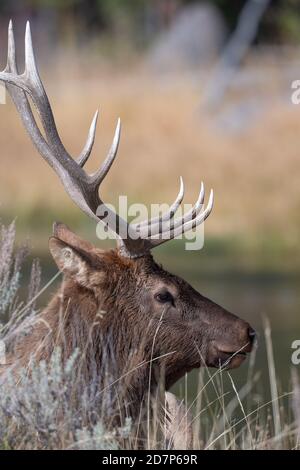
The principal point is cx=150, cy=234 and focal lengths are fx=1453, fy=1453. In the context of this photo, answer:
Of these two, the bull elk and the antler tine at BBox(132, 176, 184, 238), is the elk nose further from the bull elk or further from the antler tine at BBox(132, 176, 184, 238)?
the antler tine at BBox(132, 176, 184, 238)

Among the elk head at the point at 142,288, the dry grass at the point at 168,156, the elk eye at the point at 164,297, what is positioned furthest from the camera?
the dry grass at the point at 168,156

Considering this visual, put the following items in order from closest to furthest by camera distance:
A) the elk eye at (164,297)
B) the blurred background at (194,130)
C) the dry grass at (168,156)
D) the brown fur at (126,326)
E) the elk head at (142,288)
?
1. the brown fur at (126,326)
2. the elk head at (142,288)
3. the elk eye at (164,297)
4. the blurred background at (194,130)
5. the dry grass at (168,156)

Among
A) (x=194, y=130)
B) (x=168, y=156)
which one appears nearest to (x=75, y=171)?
(x=168, y=156)

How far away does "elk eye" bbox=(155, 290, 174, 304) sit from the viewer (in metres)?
7.25

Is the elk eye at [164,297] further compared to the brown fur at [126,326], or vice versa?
the elk eye at [164,297]

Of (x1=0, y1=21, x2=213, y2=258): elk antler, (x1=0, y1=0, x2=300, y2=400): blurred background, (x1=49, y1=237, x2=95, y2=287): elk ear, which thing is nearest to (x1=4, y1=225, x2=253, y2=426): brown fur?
(x1=49, y1=237, x2=95, y2=287): elk ear

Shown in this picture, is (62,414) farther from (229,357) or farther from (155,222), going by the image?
(155,222)

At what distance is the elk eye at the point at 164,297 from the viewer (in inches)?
286

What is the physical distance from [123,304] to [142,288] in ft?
0.47

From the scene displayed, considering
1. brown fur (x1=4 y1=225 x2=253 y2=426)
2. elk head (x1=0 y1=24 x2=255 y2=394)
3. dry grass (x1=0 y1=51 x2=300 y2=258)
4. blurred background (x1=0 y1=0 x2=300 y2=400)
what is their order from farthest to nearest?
dry grass (x1=0 y1=51 x2=300 y2=258) < blurred background (x1=0 y1=0 x2=300 y2=400) < elk head (x1=0 y1=24 x2=255 y2=394) < brown fur (x1=4 y1=225 x2=253 y2=426)

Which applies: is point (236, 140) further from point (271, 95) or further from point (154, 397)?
point (154, 397)

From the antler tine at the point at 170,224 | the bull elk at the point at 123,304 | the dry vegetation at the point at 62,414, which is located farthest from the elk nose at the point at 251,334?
the antler tine at the point at 170,224

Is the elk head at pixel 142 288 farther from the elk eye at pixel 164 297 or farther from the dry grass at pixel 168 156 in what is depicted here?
the dry grass at pixel 168 156

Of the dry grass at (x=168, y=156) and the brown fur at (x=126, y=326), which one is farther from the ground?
the dry grass at (x=168, y=156)
